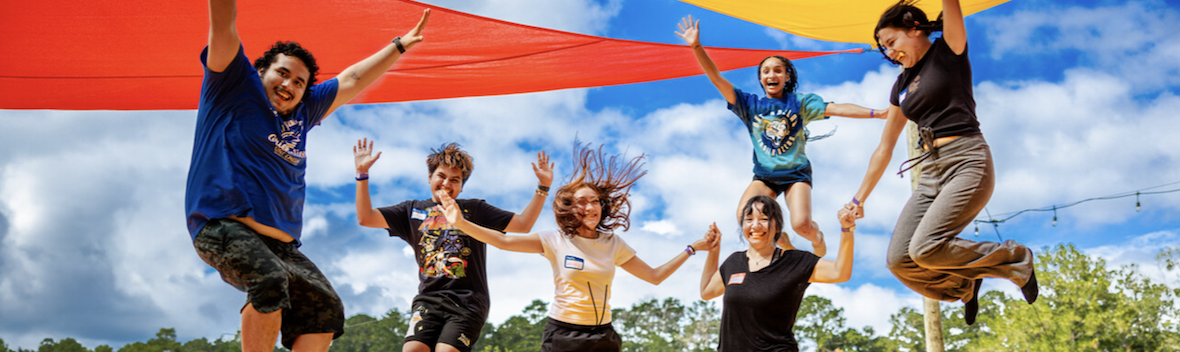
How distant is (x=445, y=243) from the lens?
3.52 m

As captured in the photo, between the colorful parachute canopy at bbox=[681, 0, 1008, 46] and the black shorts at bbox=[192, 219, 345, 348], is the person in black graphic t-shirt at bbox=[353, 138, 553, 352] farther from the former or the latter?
the colorful parachute canopy at bbox=[681, 0, 1008, 46]

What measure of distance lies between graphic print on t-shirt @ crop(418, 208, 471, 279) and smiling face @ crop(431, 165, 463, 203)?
19 centimetres

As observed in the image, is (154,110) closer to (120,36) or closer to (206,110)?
(120,36)

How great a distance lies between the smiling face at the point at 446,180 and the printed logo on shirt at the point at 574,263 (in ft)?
2.95

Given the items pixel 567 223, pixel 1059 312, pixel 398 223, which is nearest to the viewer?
pixel 567 223

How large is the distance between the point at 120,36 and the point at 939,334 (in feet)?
19.7

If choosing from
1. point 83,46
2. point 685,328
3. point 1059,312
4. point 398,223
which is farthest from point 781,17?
point 685,328

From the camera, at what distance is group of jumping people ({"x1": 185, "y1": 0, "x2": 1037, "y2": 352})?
2.21 metres

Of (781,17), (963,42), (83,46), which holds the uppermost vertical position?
(781,17)

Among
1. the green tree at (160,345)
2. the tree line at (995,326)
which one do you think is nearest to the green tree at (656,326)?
the tree line at (995,326)

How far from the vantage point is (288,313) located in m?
2.34

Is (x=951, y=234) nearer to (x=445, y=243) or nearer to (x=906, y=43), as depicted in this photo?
(x=906, y=43)

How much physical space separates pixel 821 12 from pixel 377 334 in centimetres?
1660

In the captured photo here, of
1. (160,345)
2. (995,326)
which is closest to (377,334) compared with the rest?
(160,345)
